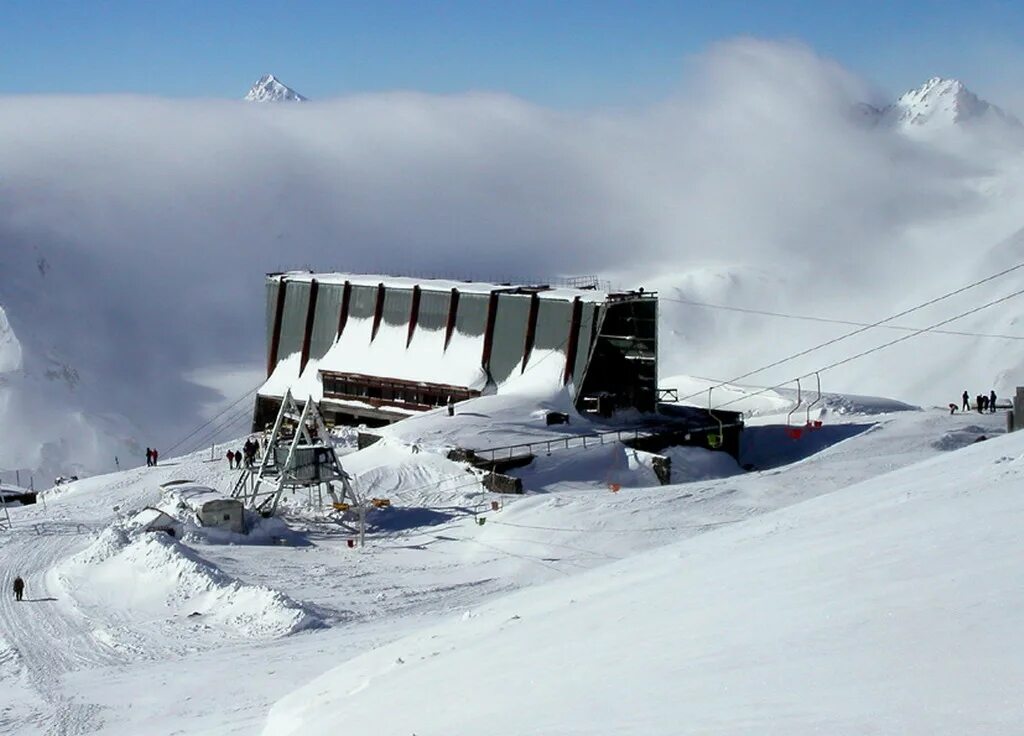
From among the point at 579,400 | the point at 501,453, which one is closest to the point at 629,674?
the point at 501,453

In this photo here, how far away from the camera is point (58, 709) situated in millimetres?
15758

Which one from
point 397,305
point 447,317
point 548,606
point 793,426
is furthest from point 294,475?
point 793,426

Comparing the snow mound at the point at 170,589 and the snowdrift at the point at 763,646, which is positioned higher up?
the snowdrift at the point at 763,646

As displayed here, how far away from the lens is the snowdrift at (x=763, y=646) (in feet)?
26.7

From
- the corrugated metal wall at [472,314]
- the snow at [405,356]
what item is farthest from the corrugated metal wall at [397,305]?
the corrugated metal wall at [472,314]

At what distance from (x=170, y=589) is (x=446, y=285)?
25104 mm

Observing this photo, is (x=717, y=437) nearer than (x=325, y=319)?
Yes

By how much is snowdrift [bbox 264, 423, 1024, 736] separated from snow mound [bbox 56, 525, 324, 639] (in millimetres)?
5734

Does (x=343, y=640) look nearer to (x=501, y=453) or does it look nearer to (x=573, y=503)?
(x=573, y=503)

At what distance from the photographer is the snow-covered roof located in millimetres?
42156

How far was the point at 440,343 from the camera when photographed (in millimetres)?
45719

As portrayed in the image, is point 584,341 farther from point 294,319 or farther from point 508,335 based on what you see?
point 294,319

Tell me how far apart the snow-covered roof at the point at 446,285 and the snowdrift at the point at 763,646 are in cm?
2662

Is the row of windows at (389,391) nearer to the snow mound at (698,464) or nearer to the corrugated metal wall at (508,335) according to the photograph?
the corrugated metal wall at (508,335)
